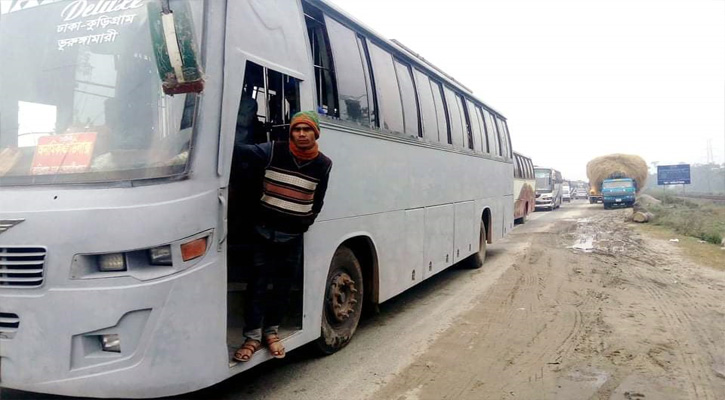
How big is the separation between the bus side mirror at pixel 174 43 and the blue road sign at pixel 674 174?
169 feet

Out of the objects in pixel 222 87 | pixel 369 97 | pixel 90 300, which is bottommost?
pixel 90 300

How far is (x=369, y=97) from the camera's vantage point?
17.6 feet

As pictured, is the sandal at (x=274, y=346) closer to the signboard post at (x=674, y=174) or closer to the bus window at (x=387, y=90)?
the bus window at (x=387, y=90)

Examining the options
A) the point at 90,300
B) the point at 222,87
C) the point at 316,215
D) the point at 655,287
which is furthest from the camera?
the point at 655,287

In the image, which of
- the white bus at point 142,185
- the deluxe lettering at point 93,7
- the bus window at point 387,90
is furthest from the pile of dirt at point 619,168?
the deluxe lettering at point 93,7

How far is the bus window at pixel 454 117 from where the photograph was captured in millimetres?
8336

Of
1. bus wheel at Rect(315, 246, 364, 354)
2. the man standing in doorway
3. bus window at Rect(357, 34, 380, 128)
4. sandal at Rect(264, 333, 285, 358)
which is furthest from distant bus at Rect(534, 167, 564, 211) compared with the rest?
sandal at Rect(264, 333, 285, 358)

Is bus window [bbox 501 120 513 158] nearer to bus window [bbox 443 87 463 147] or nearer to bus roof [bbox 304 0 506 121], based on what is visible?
bus roof [bbox 304 0 506 121]

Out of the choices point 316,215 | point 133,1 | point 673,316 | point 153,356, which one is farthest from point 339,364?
point 673,316

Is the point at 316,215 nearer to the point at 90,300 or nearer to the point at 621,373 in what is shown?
the point at 90,300

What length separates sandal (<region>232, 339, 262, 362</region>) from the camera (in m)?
3.35

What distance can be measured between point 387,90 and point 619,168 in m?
33.4

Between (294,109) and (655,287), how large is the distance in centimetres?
684

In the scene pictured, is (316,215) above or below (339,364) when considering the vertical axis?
above
